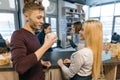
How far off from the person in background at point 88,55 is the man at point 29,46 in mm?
347

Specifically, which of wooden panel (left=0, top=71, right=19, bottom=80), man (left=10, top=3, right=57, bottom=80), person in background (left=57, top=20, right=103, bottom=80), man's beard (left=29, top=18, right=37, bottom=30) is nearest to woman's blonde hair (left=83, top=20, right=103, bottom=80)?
person in background (left=57, top=20, right=103, bottom=80)

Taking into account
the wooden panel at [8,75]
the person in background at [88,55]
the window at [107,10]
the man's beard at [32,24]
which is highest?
the window at [107,10]

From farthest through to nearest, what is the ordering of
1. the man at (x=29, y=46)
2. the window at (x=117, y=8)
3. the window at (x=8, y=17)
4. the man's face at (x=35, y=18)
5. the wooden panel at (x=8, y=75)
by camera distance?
1. the window at (x=117, y=8)
2. the window at (x=8, y=17)
3. the wooden panel at (x=8, y=75)
4. the man's face at (x=35, y=18)
5. the man at (x=29, y=46)

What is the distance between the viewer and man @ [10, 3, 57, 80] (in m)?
0.84

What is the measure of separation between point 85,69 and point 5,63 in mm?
977

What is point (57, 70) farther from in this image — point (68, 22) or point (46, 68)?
point (68, 22)

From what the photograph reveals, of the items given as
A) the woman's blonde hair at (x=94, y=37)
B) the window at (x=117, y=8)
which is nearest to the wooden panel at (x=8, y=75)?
the woman's blonde hair at (x=94, y=37)

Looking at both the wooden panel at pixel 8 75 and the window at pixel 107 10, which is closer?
the wooden panel at pixel 8 75

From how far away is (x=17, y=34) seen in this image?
951mm

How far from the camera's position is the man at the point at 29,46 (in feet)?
2.77

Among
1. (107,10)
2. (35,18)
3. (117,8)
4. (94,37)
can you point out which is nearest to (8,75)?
(35,18)

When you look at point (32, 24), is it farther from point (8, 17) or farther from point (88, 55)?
point (8, 17)

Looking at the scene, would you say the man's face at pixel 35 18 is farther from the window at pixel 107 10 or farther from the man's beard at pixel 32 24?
the window at pixel 107 10

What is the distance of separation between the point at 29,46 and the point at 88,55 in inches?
23.4
